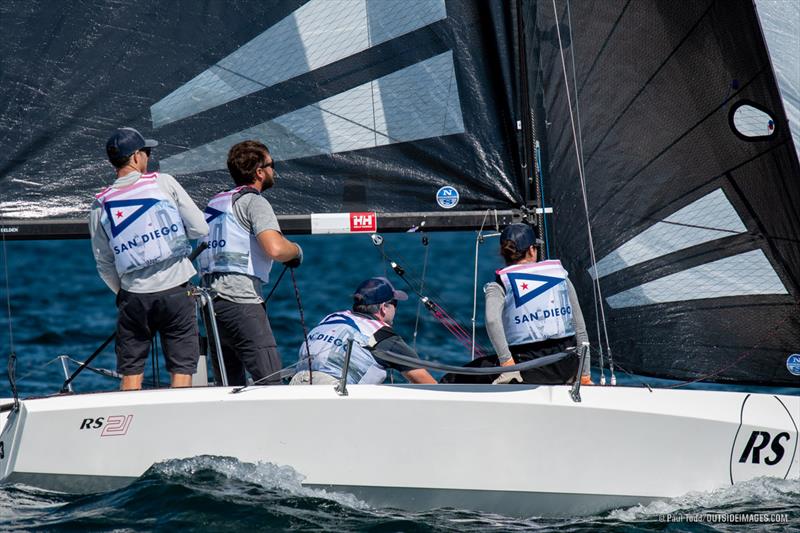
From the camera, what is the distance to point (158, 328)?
4.09 metres

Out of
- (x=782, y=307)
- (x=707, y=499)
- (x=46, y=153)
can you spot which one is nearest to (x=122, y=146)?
(x=46, y=153)

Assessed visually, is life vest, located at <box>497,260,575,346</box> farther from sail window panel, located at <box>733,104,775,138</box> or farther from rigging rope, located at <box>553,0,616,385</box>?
sail window panel, located at <box>733,104,775,138</box>

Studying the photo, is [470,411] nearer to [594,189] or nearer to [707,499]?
[707,499]

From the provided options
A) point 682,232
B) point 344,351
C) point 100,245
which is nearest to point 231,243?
point 100,245

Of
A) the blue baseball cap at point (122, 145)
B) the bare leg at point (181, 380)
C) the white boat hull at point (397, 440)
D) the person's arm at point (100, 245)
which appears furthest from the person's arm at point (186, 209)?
the white boat hull at point (397, 440)

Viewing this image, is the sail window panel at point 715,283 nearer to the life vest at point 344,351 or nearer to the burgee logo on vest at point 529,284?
the burgee logo on vest at point 529,284

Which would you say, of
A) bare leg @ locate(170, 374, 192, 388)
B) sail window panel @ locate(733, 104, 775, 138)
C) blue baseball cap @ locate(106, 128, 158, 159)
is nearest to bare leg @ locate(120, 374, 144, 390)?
bare leg @ locate(170, 374, 192, 388)

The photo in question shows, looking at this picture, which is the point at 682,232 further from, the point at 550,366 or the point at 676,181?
the point at 550,366

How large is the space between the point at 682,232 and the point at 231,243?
1.90m

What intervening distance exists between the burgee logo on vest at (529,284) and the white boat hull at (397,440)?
1.55 ft

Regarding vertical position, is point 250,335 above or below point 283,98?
below

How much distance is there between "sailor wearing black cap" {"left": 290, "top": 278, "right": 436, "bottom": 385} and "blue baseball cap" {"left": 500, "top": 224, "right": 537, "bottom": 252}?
47 centimetres

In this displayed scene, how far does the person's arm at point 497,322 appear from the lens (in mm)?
4070

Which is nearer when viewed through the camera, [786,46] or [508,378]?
[508,378]
